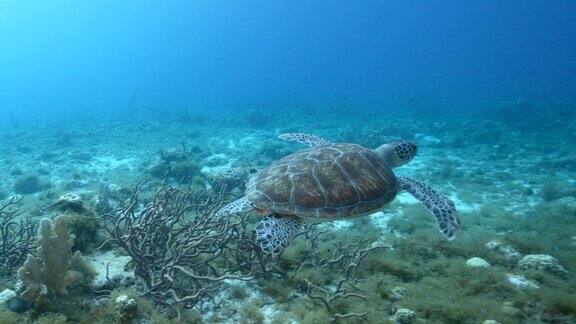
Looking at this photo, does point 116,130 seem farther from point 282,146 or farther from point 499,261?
point 499,261

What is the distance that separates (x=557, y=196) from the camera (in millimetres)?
10984

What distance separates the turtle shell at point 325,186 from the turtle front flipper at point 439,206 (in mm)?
459

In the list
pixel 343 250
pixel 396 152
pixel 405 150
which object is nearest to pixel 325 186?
pixel 343 250

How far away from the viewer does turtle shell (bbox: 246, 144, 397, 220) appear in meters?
5.31

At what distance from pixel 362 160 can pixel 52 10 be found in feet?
696

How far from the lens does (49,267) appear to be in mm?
3721

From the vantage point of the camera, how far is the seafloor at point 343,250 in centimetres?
396

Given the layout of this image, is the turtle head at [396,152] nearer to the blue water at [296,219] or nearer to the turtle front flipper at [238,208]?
the blue water at [296,219]

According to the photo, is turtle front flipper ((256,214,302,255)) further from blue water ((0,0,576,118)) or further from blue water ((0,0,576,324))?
blue water ((0,0,576,118))

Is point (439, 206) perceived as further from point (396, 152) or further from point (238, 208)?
point (238, 208)

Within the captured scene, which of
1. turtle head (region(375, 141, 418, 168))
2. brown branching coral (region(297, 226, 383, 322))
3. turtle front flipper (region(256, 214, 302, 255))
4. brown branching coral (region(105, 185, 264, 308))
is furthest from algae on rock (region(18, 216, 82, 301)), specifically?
turtle head (region(375, 141, 418, 168))

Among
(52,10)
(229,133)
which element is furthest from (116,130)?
(52,10)

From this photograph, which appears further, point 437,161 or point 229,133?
point 229,133

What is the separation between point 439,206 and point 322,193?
2056mm
